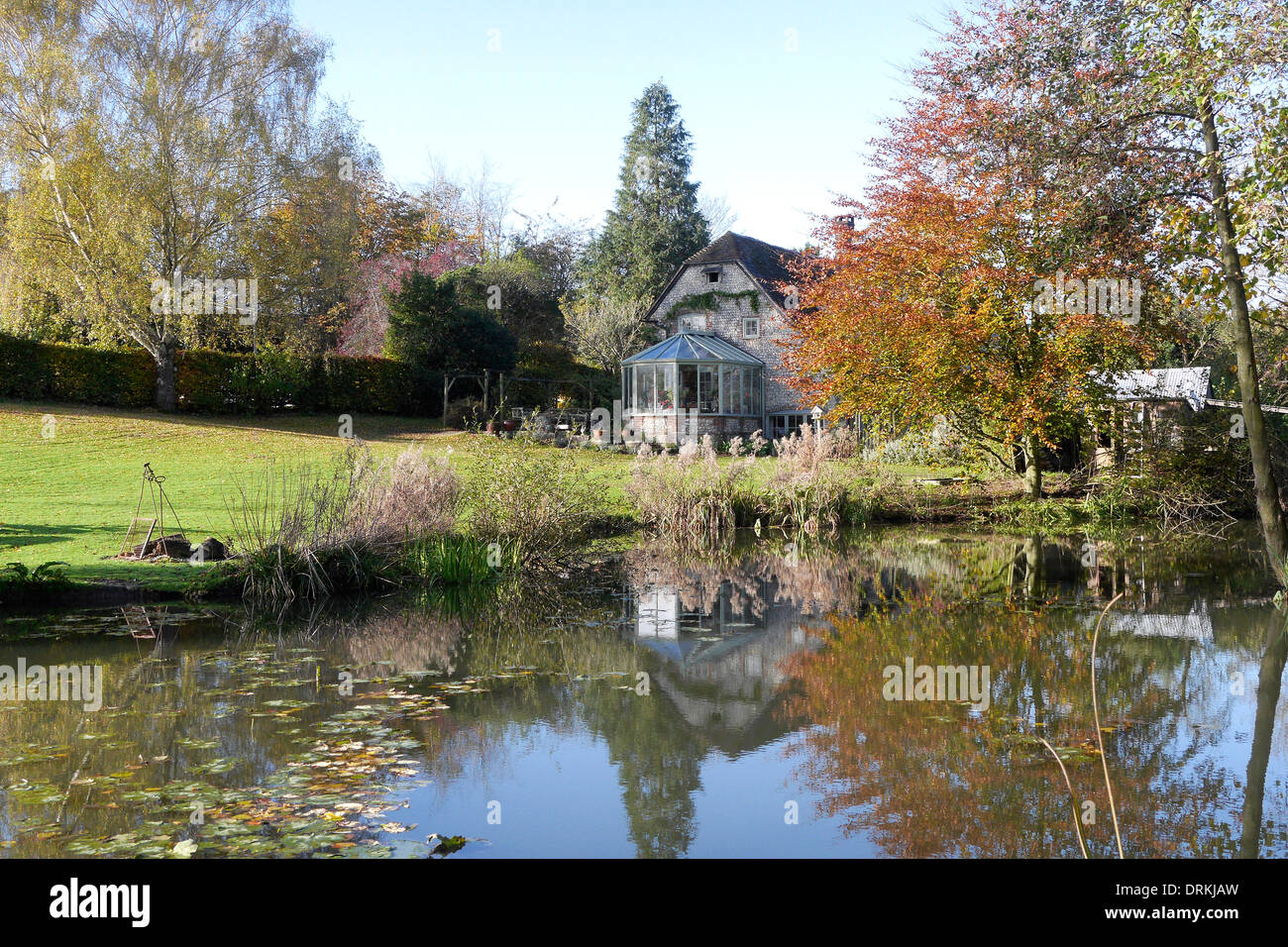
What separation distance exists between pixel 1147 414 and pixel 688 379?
13939 mm

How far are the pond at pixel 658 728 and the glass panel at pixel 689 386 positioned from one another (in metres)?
18.9

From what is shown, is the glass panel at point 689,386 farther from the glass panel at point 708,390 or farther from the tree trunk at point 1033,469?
the tree trunk at point 1033,469

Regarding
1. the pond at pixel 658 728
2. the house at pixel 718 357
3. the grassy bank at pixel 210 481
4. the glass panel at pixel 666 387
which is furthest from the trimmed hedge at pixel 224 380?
the pond at pixel 658 728

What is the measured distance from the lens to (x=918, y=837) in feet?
15.2

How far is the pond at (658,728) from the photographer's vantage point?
15.4 feet

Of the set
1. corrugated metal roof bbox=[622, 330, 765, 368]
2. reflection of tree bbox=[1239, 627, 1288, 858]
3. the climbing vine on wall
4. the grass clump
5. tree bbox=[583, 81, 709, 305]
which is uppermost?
tree bbox=[583, 81, 709, 305]

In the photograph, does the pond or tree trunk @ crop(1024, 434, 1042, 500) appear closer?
the pond

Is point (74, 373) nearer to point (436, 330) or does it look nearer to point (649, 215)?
point (436, 330)

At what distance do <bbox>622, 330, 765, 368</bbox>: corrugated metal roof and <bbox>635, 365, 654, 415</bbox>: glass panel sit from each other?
0.35 m

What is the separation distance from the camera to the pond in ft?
15.4

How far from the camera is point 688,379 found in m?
30.1

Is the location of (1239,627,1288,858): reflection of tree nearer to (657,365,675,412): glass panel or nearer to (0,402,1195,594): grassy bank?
(0,402,1195,594): grassy bank

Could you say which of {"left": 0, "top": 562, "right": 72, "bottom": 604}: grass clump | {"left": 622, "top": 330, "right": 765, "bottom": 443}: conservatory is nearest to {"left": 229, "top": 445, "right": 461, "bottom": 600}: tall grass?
{"left": 0, "top": 562, "right": 72, "bottom": 604}: grass clump

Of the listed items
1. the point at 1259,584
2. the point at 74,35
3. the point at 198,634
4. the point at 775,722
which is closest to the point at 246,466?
the point at 198,634
